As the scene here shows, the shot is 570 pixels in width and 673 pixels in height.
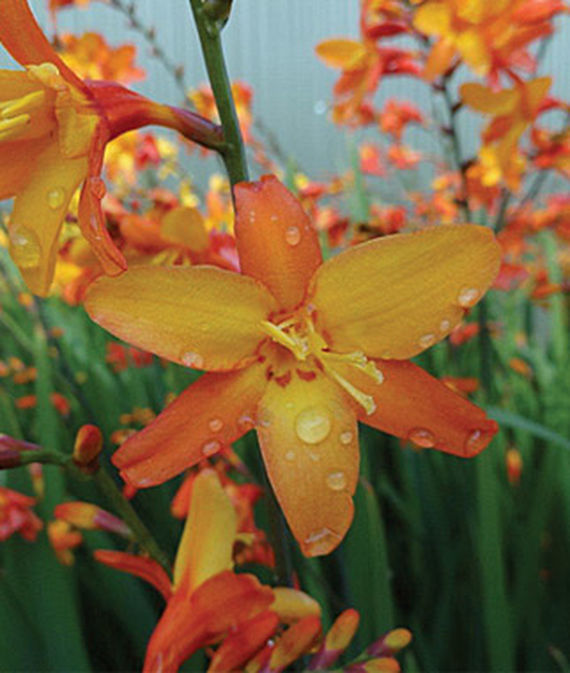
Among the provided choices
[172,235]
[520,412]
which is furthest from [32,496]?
[520,412]

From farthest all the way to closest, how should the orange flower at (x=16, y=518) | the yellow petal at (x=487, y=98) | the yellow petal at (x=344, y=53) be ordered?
the yellow petal at (x=344, y=53)
the yellow petal at (x=487, y=98)
the orange flower at (x=16, y=518)

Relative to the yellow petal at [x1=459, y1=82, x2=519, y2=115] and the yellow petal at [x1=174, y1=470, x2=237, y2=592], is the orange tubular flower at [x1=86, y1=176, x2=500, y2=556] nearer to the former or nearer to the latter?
the yellow petal at [x1=174, y1=470, x2=237, y2=592]

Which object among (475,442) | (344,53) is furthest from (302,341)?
(344,53)

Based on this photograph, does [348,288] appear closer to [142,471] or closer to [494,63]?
[142,471]

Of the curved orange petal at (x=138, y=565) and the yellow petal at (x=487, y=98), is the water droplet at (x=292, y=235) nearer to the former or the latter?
the curved orange petal at (x=138, y=565)

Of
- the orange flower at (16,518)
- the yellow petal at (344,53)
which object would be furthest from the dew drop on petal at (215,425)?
the yellow petal at (344,53)

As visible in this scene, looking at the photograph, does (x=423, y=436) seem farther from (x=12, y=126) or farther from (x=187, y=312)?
(x=12, y=126)

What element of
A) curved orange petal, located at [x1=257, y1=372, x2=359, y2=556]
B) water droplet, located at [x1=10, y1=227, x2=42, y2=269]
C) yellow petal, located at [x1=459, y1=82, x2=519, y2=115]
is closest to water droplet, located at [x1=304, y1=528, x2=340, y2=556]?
curved orange petal, located at [x1=257, y1=372, x2=359, y2=556]
